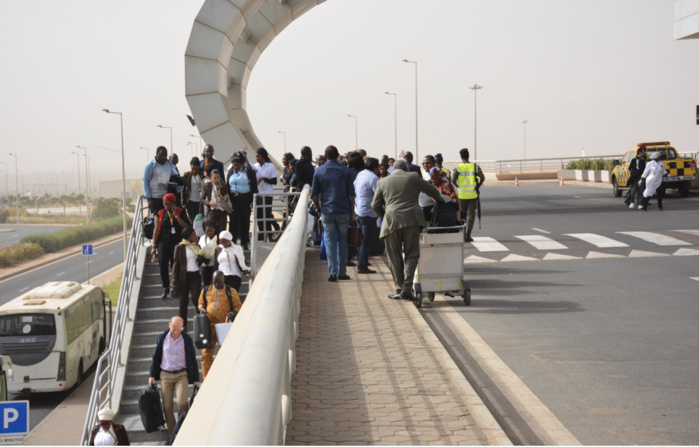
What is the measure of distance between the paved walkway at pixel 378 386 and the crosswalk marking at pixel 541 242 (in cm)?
961

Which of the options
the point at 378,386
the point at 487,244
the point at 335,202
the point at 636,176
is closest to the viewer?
the point at 378,386

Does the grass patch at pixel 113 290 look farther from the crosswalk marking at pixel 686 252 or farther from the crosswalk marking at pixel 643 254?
the crosswalk marking at pixel 686 252

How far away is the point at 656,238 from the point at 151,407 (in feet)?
39.6

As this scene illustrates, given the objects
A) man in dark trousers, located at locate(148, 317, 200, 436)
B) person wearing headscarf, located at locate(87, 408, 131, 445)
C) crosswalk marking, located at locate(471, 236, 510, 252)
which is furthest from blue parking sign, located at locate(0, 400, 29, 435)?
person wearing headscarf, located at locate(87, 408, 131, 445)

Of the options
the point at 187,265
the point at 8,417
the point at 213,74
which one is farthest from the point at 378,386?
the point at 8,417

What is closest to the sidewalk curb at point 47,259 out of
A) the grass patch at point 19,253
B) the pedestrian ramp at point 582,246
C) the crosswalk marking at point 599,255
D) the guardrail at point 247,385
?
the grass patch at point 19,253

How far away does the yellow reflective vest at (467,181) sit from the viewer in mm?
18438

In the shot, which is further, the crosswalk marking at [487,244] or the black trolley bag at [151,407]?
the crosswalk marking at [487,244]

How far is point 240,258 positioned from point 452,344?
5794mm

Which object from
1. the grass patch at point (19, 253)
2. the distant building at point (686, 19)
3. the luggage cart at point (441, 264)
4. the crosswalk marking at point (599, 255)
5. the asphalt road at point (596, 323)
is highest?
the distant building at point (686, 19)

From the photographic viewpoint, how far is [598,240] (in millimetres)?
19859

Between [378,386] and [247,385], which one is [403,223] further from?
[247,385]

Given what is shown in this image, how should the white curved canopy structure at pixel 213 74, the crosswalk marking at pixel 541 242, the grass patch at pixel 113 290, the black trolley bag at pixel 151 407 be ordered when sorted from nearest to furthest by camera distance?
the black trolley bag at pixel 151 407, the crosswalk marking at pixel 541 242, the white curved canopy structure at pixel 213 74, the grass patch at pixel 113 290

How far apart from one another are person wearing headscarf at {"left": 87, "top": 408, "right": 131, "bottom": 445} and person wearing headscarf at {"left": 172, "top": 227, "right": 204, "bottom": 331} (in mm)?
3582
